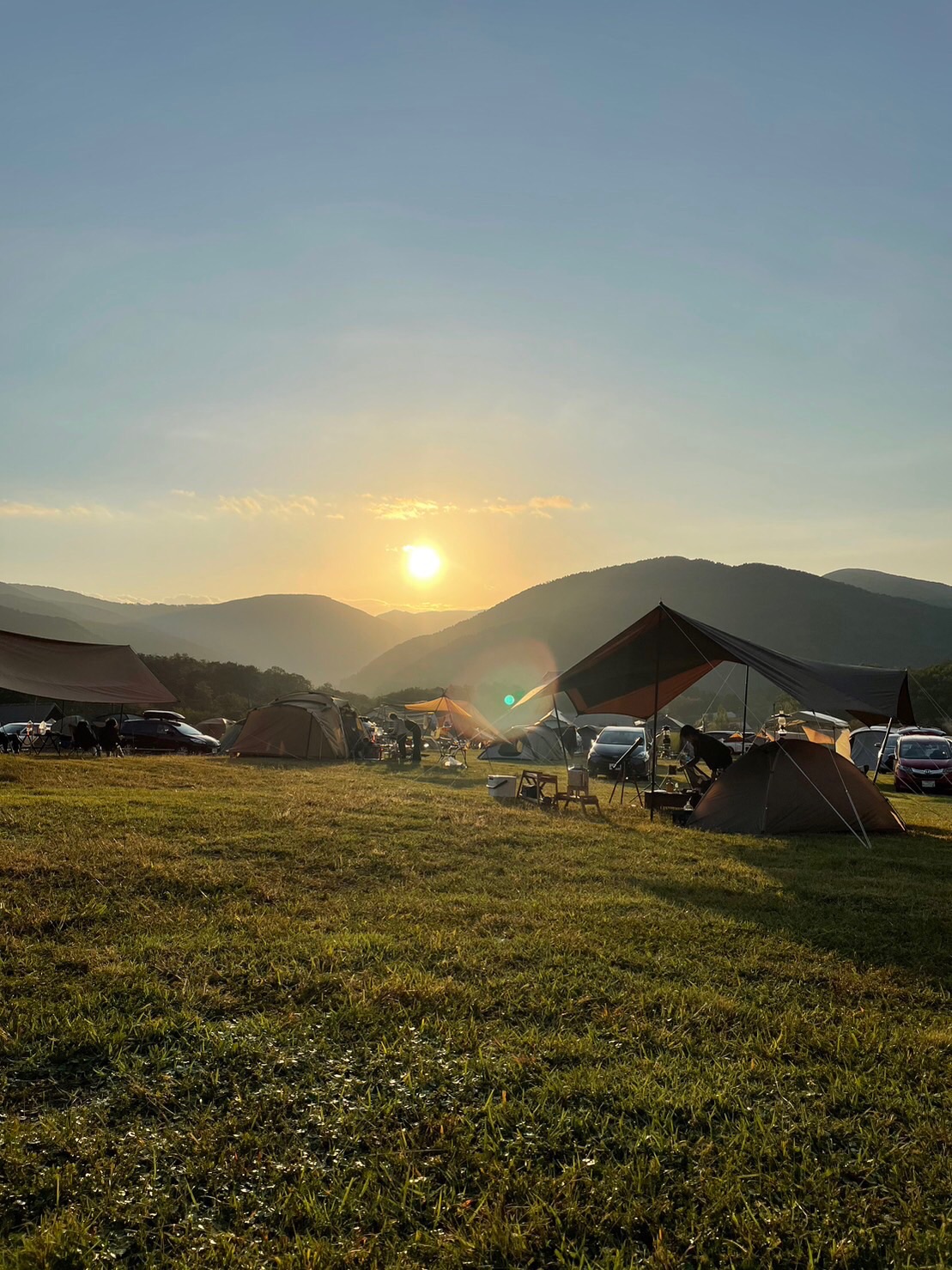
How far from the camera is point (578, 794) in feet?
47.4

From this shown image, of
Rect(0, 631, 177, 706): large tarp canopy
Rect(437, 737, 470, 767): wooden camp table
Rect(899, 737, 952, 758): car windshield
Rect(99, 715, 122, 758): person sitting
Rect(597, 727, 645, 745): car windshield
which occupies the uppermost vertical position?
Rect(0, 631, 177, 706): large tarp canopy

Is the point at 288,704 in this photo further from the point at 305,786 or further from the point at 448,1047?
the point at 448,1047

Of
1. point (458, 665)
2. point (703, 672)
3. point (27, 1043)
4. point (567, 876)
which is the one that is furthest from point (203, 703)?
point (458, 665)

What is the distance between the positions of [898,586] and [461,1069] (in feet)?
608

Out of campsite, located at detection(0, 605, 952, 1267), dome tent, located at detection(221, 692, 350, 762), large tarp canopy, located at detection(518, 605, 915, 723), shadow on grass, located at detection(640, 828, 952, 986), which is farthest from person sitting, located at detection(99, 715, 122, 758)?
shadow on grass, located at detection(640, 828, 952, 986)

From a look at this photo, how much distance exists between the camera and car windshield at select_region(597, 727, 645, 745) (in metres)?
24.0

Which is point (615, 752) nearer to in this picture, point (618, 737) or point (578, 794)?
point (618, 737)

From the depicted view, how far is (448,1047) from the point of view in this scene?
425cm

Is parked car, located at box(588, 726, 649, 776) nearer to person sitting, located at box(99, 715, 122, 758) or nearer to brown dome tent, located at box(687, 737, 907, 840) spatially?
brown dome tent, located at box(687, 737, 907, 840)

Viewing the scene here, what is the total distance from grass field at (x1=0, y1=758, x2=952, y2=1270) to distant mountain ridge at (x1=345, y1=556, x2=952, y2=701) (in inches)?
2726

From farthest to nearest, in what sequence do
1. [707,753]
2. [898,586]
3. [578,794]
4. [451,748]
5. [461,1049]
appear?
[898,586], [451,748], [707,753], [578,794], [461,1049]

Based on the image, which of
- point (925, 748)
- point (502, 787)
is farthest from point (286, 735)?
point (925, 748)

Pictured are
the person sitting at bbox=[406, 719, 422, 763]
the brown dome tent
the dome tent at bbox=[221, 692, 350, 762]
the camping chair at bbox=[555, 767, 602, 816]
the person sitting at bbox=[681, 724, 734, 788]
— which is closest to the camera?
the brown dome tent

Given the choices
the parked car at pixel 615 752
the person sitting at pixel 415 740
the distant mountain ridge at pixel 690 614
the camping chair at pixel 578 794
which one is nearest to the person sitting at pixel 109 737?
the person sitting at pixel 415 740
